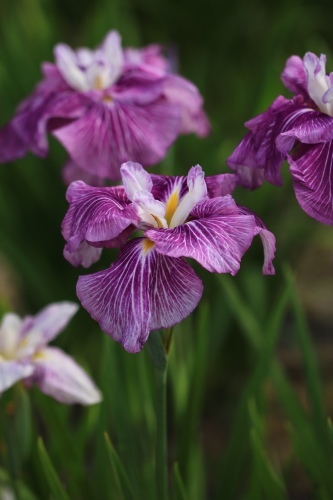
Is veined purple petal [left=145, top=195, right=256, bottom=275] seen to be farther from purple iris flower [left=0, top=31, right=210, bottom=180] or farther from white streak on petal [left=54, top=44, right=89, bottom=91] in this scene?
white streak on petal [left=54, top=44, right=89, bottom=91]

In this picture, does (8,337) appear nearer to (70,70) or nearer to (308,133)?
(70,70)

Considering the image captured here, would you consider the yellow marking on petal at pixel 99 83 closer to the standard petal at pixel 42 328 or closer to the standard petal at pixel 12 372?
the standard petal at pixel 42 328

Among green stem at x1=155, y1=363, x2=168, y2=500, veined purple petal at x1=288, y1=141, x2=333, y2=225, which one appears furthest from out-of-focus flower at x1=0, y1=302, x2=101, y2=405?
veined purple petal at x1=288, y1=141, x2=333, y2=225

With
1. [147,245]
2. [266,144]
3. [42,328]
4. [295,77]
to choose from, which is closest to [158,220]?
[147,245]

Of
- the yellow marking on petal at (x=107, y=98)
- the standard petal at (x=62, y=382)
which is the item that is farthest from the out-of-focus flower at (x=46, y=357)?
the yellow marking on petal at (x=107, y=98)

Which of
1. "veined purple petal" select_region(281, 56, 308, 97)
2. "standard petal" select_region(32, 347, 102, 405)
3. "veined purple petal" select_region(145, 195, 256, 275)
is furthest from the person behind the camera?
"standard petal" select_region(32, 347, 102, 405)

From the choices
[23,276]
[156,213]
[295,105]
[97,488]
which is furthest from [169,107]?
[23,276]

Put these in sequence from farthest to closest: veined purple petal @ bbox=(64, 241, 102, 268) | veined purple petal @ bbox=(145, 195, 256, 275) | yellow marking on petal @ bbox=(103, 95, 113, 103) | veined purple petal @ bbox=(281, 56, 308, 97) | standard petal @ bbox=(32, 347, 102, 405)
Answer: yellow marking on petal @ bbox=(103, 95, 113, 103) < standard petal @ bbox=(32, 347, 102, 405) < veined purple petal @ bbox=(281, 56, 308, 97) < veined purple petal @ bbox=(64, 241, 102, 268) < veined purple petal @ bbox=(145, 195, 256, 275)

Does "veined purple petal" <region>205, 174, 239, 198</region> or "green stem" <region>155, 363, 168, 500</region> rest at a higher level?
"veined purple petal" <region>205, 174, 239, 198</region>
